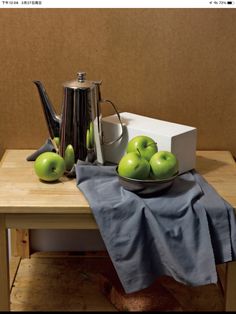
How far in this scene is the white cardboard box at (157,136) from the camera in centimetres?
183

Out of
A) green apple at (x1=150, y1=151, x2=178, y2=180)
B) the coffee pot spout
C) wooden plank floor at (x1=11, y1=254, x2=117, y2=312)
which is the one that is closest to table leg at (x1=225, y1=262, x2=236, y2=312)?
green apple at (x1=150, y1=151, x2=178, y2=180)

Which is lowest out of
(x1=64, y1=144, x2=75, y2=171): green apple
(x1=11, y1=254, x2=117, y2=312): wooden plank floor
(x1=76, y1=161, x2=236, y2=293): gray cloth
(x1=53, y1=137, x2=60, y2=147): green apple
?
(x1=11, y1=254, x2=117, y2=312): wooden plank floor

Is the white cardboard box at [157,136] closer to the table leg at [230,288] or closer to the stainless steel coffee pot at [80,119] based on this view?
the stainless steel coffee pot at [80,119]

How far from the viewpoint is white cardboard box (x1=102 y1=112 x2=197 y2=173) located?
183cm

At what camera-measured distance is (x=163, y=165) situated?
167 centimetres

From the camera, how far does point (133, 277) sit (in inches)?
64.7

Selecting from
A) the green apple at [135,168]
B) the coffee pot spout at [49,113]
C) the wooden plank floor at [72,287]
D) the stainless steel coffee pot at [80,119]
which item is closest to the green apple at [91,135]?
the stainless steel coffee pot at [80,119]

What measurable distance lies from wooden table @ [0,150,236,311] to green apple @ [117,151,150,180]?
0.14 m

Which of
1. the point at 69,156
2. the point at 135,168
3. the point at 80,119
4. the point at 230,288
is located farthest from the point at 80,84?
the point at 230,288

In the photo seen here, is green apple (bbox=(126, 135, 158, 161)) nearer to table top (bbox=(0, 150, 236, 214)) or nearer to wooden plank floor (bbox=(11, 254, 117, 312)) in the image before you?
table top (bbox=(0, 150, 236, 214))

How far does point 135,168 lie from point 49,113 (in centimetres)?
39

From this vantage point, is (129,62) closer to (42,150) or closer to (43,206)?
(42,150)

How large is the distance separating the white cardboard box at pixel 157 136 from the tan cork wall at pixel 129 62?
18 cm

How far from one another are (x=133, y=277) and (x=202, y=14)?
91 cm
